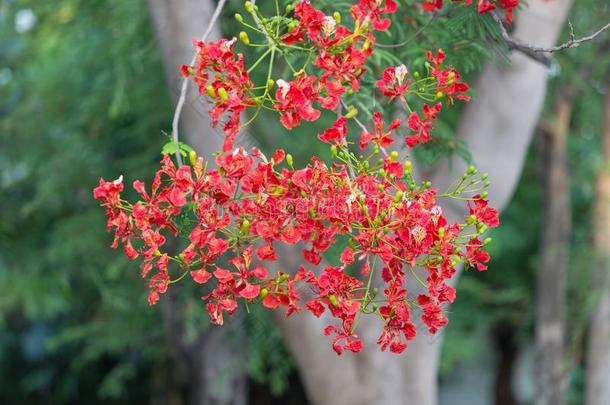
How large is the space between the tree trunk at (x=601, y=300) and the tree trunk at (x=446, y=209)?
220 centimetres

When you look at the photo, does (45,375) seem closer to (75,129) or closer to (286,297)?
(75,129)

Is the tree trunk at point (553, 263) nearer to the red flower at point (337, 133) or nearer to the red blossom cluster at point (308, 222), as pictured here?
the red blossom cluster at point (308, 222)

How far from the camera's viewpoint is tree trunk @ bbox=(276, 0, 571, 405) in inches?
140

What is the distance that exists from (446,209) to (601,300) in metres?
2.54

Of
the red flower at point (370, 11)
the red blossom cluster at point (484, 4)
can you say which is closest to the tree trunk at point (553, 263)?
the red blossom cluster at point (484, 4)

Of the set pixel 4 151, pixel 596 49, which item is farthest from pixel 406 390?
pixel 4 151

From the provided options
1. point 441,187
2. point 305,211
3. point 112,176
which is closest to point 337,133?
point 305,211

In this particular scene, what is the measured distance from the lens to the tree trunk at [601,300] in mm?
5527

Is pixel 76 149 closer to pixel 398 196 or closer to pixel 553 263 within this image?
pixel 553 263

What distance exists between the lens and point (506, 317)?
792 centimetres

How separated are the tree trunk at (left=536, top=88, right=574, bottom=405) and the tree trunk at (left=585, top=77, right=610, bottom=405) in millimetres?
180

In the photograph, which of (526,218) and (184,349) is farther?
(526,218)

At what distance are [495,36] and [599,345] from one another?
3.79 m

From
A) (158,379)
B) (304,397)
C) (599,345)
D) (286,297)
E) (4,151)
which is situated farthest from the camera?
(304,397)
